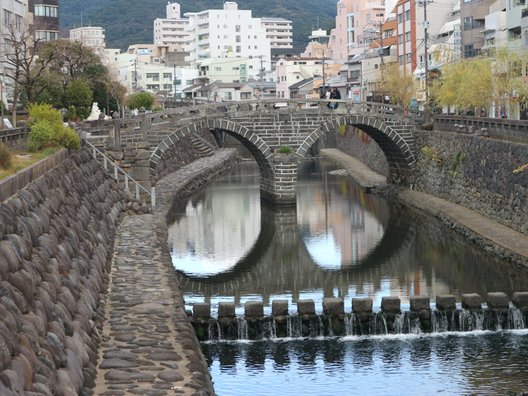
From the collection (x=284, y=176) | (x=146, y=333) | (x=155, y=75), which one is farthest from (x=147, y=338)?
(x=155, y=75)

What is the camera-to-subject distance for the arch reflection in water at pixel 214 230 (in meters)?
34.2

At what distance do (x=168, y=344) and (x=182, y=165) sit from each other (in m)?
54.7

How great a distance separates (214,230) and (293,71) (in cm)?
8684

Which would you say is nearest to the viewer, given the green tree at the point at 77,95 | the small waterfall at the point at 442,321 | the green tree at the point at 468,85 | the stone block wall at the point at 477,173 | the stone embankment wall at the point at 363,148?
the small waterfall at the point at 442,321

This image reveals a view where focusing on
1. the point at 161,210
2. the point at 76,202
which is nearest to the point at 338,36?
the point at 161,210

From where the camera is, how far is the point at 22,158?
1006 inches

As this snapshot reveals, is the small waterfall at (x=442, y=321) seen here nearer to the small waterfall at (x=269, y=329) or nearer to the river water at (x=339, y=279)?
the river water at (x=339, y=279)

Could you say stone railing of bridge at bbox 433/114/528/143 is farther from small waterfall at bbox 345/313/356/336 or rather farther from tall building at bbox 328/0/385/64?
tall building at bbox 328/0/385/64

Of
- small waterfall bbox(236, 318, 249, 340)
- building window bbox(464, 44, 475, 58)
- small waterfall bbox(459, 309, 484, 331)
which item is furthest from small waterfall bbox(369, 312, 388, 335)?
building window bbox(464, 44, 475, 58)

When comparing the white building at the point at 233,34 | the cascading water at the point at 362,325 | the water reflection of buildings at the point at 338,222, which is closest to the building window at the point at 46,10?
the water reflection of buildings at the point at 338,222

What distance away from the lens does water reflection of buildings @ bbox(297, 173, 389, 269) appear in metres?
35.9

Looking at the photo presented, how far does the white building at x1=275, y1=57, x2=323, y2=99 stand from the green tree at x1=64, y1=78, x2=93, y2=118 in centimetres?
7186

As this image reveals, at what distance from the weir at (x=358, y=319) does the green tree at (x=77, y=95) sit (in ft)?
103

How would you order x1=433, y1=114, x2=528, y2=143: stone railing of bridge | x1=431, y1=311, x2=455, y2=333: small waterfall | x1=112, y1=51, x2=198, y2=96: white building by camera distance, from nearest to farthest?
x1=431, y1=311, x2=455, y2=333: small waterfall → x1=433, y1=114, x2=528, y2=143: stone railing of bridge → x1=112, y1=51, x2=198, y2=96: white building
